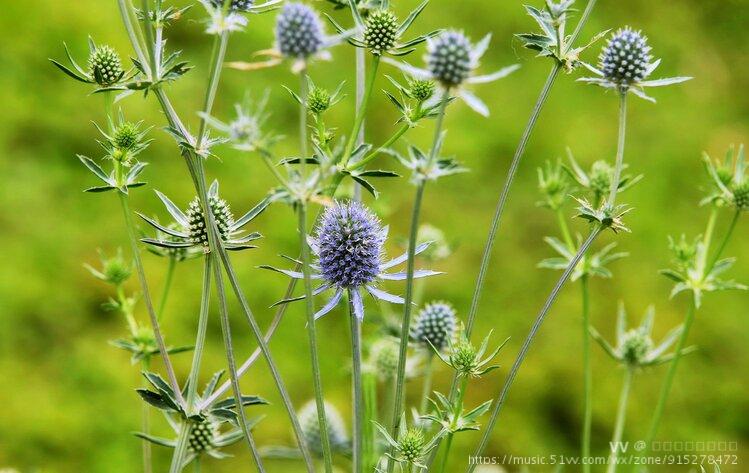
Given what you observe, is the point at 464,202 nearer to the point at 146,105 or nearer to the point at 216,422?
the point at 146,105

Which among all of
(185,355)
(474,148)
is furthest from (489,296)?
(185,355)

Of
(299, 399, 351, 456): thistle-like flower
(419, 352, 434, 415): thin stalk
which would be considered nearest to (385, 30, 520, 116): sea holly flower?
(419, 352, 434, 415): thin stalk

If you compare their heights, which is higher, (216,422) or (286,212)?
(286,212)

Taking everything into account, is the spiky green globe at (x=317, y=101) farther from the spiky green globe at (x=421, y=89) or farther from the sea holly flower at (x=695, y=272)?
the sea holly flower at (x=695, y=272)

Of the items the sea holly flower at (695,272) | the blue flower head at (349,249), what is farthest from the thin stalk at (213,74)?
the sea holly flower at (695,272)

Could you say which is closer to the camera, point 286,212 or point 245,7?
point 245,7

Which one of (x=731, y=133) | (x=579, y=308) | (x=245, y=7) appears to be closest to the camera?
(x=245, y=7)

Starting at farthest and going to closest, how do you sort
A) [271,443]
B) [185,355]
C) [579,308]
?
[579,308], [185,355], [271,443]

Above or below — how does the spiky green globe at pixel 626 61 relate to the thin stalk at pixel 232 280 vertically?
above
